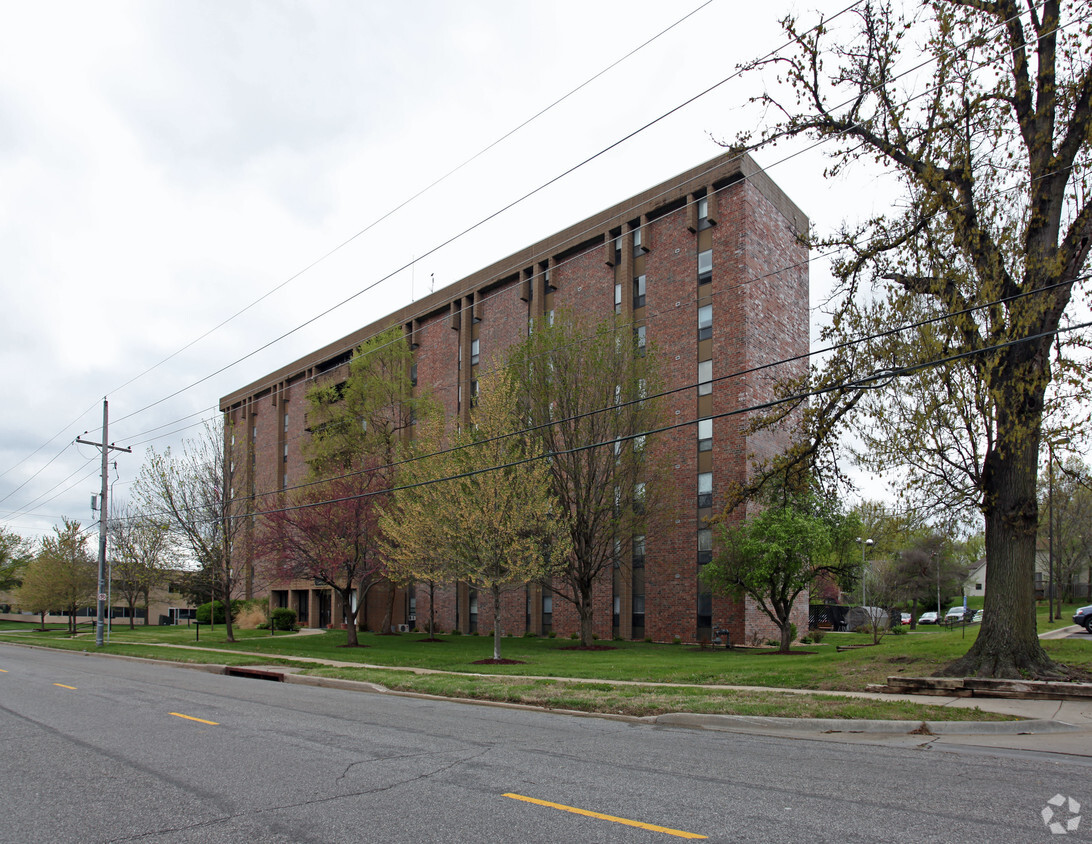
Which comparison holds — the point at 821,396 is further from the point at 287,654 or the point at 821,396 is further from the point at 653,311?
the point at 287,654

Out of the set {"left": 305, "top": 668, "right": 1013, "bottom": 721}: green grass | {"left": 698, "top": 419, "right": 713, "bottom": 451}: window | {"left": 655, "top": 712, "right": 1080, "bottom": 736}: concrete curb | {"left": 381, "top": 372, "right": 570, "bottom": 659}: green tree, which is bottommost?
{"left": 305, "top": 668, "right": 1013, "bottom": 721}: green grass

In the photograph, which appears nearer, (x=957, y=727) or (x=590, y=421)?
(x=957, y=727)

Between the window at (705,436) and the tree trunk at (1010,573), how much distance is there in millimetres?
18330

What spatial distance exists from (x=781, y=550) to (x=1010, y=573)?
12699 millimetres

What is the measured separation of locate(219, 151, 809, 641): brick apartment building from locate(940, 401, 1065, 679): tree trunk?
52.4 ft

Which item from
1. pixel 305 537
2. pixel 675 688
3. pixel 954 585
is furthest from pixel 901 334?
pixel 954 585

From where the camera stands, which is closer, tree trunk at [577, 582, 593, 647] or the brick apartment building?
tree trunk at [577, 582, 593, 647]

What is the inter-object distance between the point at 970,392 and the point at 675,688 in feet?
28.3

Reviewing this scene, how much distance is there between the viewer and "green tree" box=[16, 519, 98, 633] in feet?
174

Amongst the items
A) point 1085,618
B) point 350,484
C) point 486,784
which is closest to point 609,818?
point 486,784

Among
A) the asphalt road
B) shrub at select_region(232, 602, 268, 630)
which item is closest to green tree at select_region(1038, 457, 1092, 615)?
the asphalt road

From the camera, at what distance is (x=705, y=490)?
1351 inches

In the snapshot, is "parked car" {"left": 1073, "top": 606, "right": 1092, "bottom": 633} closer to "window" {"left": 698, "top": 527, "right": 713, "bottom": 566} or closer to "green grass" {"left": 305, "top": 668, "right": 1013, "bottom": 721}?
"window" {"left": 698, "top": 527, "right": 713, "bottom": 566}

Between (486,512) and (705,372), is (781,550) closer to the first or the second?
(705,372)
